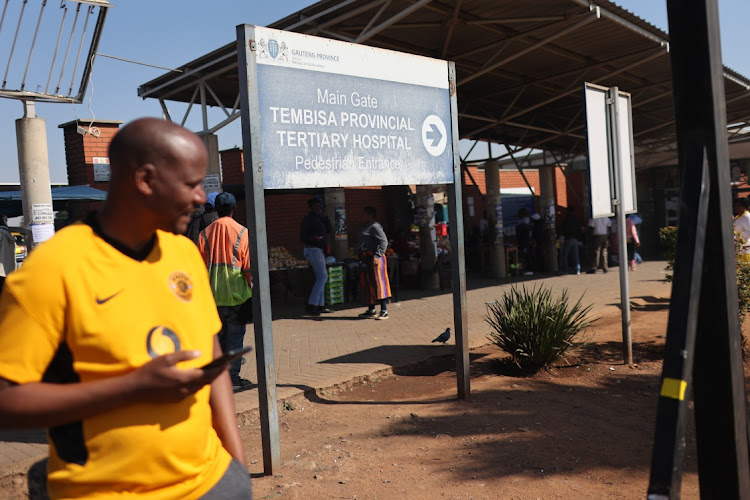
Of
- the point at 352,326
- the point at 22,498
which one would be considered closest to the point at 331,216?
the point at 352,326

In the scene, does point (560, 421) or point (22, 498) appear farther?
point (560, 421)

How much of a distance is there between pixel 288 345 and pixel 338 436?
3.87 meters

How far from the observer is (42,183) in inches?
273

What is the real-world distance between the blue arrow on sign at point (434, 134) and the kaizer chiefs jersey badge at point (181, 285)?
4409 mm

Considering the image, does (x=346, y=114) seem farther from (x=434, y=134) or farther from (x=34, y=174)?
(x=34, y=174)

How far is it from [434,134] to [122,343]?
4767 millimetres

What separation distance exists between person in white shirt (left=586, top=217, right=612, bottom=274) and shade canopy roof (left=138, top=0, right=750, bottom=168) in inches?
120

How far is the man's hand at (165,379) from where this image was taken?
1.43 metres

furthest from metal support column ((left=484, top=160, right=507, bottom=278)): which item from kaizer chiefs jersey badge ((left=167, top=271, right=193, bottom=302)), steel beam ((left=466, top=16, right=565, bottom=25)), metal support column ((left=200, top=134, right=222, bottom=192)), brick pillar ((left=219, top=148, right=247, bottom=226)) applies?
kaizer chiefs jersey badge ((left=167, top=271, right=193, bottom=302))

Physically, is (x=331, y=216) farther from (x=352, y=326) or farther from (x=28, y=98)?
(x=28, y=98)

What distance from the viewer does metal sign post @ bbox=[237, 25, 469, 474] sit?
4.49m

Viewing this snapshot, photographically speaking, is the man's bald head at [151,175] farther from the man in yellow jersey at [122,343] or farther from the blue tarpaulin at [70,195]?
the blue tarpaulin at [70,195]

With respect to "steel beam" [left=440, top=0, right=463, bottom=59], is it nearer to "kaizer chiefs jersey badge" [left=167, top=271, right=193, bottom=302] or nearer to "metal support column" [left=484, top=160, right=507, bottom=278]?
"metal support column" [left=484, top=160, right=507, bottom=278]

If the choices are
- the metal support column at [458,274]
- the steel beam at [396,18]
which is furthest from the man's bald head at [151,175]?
the steel beam at [396,18]
